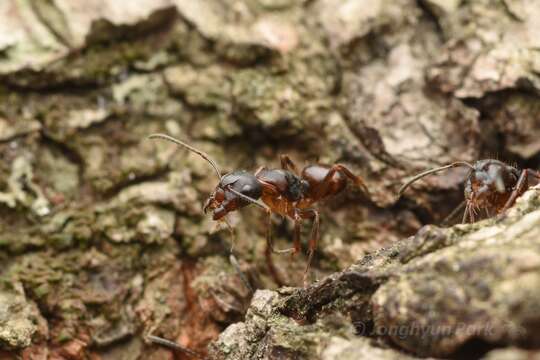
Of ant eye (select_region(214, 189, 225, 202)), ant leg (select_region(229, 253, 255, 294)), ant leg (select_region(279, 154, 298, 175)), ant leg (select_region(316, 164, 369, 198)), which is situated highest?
ant leg (select_region(279, 154, 298, 175))

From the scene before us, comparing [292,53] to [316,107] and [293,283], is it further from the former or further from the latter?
[293,283]

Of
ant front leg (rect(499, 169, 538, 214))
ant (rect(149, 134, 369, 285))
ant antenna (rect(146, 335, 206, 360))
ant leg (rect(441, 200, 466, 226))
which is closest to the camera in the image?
ant front leg (rect(499, 169, 538, 214))

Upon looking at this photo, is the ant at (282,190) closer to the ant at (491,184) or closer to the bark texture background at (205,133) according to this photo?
the bark texture background at (205,133)

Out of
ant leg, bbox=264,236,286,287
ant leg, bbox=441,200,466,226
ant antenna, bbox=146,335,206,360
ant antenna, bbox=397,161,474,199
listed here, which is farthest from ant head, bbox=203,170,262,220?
ant leg, bbox=441,200,466,226

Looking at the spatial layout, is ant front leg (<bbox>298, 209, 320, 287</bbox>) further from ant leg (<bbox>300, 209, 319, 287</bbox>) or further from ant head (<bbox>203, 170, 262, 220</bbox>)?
ant head (<bbox>203, 170, 262, 220</bbox>)

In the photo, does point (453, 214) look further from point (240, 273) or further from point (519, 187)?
point (240, 273)

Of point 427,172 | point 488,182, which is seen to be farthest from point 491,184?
point 427,172

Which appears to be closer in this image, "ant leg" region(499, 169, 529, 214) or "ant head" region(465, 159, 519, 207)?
"ant leg" region(499, 169, 529, 214)
